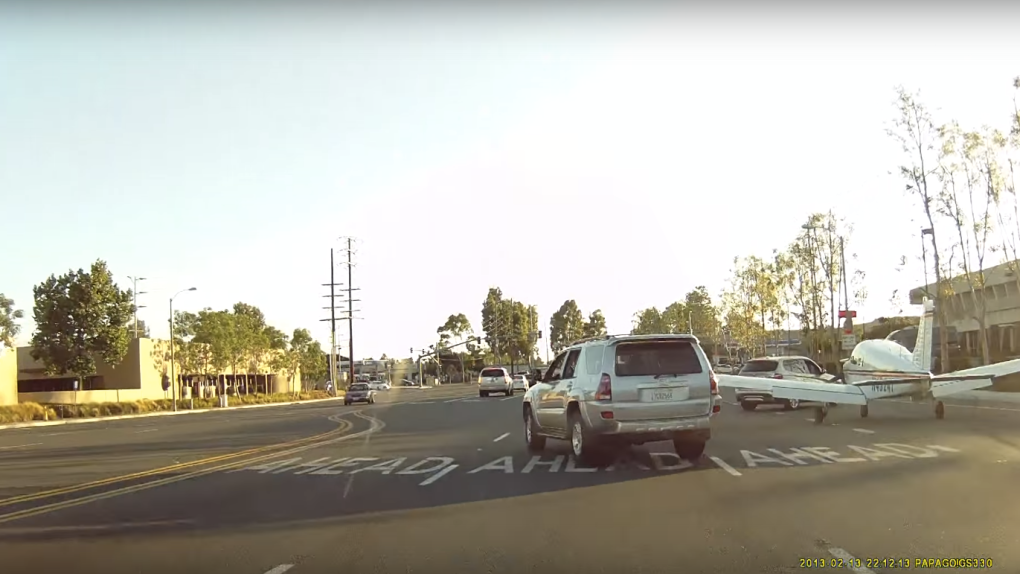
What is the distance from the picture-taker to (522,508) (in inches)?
389

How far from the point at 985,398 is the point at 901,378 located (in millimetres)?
13466

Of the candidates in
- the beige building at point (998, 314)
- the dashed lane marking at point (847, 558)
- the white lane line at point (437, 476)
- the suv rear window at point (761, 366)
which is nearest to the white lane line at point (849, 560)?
the dashed lane marking at point (847, 558)

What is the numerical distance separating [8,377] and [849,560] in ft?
200

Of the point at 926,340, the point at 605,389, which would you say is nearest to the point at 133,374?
the point at 926,340

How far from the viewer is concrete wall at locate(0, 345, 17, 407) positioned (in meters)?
55.1

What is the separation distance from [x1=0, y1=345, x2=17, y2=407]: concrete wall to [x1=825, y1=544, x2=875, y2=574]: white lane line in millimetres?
58142

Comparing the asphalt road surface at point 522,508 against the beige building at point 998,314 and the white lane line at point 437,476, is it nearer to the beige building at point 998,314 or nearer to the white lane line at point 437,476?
the white lane line at point 437,476

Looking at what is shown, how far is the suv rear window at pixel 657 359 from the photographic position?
536 inches

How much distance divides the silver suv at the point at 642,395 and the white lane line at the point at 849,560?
19.1 ft

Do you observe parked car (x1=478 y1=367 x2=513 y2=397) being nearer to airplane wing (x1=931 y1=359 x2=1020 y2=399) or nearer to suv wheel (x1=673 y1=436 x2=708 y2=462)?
airplane wing (x1=931 y1=359 x2=1020 y2=399)

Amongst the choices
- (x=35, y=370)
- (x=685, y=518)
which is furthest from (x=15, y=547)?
(x=35, y=370)

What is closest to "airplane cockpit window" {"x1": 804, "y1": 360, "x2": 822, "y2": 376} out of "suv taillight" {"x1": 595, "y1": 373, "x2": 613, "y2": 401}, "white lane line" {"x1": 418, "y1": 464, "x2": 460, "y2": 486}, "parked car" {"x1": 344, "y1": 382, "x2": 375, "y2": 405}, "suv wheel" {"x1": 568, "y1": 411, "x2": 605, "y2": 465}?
"suv wheel" {"x1": 568, "y1": 411, "x2": 605, "y2": 465}

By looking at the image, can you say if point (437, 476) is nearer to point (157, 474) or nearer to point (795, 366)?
point (157, 474)

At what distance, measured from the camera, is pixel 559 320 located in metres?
167
